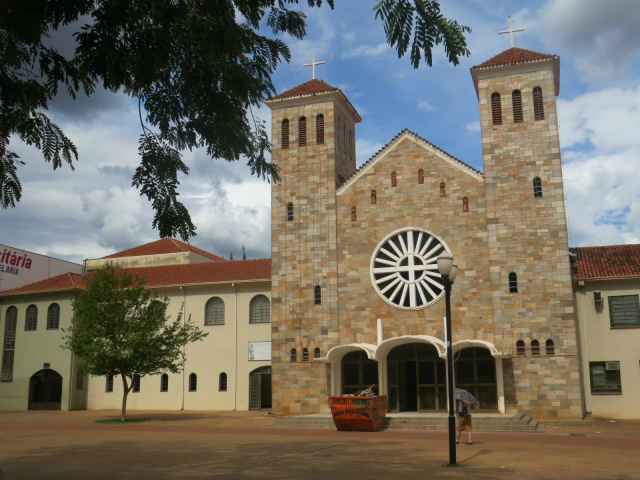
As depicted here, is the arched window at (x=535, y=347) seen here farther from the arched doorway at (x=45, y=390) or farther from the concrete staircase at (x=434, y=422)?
the arched doorway at (x=45, y=390)

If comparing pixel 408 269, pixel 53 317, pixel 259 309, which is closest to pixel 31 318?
pixel 53 317

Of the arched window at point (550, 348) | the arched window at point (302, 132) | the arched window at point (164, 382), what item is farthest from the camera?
the arched window at point (164, 382)

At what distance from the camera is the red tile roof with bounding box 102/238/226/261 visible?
51.6 metres

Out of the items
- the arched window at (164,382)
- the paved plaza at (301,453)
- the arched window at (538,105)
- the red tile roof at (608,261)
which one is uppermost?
the arched window at (538,105)

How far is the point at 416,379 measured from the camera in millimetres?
29031

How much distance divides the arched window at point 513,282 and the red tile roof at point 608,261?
14.8 feet

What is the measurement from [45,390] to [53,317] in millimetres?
4416

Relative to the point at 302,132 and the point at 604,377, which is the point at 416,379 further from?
the point at 302,132

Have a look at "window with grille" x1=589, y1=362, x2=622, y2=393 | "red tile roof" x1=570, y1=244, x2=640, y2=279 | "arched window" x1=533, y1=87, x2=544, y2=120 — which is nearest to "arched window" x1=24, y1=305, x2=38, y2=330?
Result: "arched window" x1=533, y1=87, x2=544, y2=120

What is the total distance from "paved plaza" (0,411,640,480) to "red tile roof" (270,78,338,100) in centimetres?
1634

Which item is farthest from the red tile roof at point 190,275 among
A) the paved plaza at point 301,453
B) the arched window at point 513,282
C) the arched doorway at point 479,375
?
the arched window at point 513,282

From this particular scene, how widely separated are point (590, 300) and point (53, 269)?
36.0 m

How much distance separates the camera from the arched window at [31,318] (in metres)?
41.9

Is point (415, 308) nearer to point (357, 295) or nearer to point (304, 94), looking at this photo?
point (357, 295)
